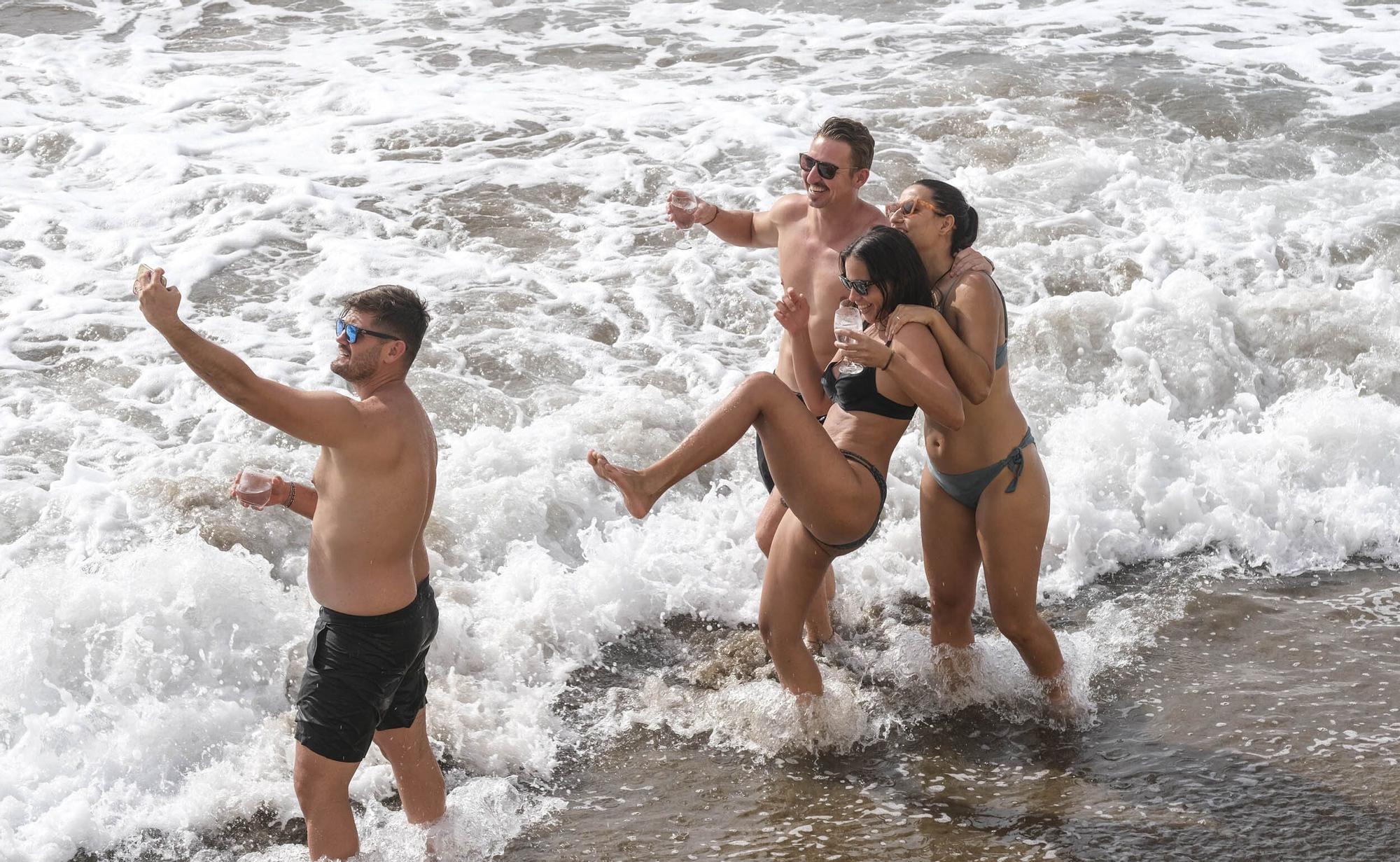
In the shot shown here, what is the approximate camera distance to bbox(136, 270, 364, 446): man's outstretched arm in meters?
3.12

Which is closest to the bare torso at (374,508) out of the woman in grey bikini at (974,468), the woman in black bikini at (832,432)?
the woman in black bikini at (832,432)

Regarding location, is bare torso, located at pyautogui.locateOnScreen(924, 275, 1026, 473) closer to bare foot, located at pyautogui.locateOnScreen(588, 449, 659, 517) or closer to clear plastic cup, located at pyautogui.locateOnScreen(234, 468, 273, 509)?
bare foot, located at pyautogui.locateOnScreen(588, 449, 659, 517)

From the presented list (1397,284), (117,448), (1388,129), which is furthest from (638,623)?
(1388,129)

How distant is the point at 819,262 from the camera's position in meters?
5.09

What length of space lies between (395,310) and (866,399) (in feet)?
5.37

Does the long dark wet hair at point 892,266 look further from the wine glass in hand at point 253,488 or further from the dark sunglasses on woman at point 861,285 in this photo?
the wine glass in hand at point 253,488

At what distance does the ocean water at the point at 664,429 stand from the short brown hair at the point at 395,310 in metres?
1.61

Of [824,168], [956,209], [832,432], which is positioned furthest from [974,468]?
[824,168]

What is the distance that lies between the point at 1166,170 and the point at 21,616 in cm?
902

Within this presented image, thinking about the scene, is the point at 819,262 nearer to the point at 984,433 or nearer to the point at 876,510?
the point at 984,433

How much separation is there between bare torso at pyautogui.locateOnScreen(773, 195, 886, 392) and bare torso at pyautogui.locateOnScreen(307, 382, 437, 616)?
1.74 m

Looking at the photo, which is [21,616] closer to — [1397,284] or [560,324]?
[560,324]

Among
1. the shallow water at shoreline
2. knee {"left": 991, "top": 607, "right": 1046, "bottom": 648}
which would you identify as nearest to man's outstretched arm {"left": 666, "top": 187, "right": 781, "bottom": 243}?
knee {"left": 991, "top": 607, "right": 1046, "bottom": 648}

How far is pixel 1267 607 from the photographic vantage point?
570 cm
